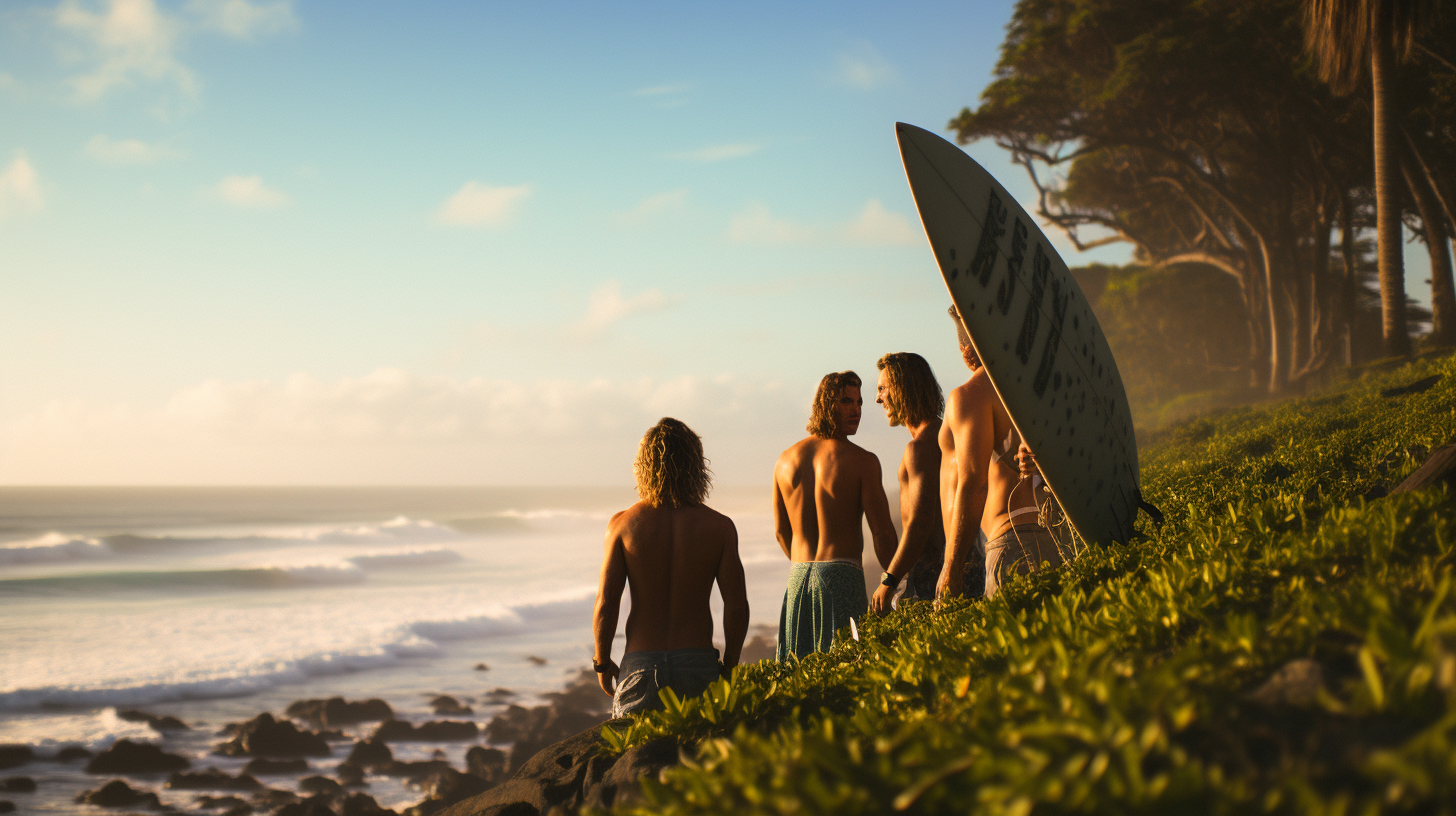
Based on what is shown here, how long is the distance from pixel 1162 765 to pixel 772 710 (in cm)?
182

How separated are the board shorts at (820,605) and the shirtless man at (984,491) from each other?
0.63 m

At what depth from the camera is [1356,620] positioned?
1949mm

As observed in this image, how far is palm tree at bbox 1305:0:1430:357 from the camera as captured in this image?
1559 cm

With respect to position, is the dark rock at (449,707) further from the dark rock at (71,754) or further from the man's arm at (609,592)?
the man's arm at (609,592)

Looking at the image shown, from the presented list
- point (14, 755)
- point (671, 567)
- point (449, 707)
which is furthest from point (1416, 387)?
point (14, 755)

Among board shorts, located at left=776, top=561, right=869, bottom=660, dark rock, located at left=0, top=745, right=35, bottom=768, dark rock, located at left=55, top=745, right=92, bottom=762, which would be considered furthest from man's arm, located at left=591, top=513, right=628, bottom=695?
dark rock, located at left=0, top=745, right=35, bottom=768

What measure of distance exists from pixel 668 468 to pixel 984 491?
1642 millimetres

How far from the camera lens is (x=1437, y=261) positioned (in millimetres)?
19328

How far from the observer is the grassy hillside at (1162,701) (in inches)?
59.1

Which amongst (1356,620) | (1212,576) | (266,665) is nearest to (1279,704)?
(1356,620)

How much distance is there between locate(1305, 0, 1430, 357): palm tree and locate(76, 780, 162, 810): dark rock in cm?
2450

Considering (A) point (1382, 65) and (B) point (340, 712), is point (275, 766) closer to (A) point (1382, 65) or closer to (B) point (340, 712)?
(B) point (340, 712)

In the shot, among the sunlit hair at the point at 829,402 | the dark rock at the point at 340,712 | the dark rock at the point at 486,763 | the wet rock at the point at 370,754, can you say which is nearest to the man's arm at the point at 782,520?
the sunlit hair at the point at 829,402

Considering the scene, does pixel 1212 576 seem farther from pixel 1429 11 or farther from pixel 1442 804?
pixel 1429 11
